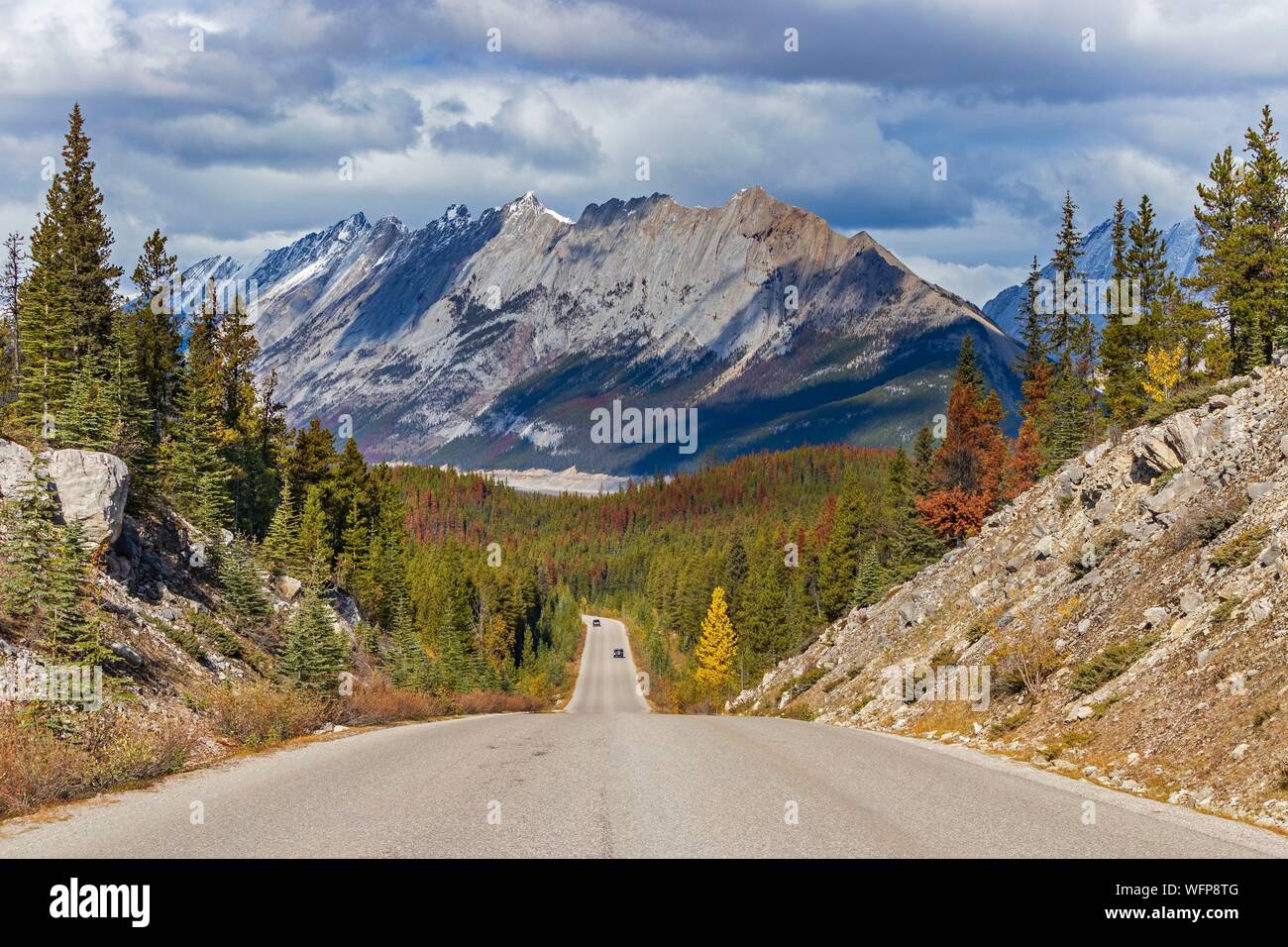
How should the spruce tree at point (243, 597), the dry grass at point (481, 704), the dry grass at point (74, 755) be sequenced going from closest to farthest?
the dry grass at point (74, 755) → the spruce tree at point (243, 597) → the dry grass at point (481, 704)

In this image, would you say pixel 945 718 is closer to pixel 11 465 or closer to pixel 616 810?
pixel 616 810

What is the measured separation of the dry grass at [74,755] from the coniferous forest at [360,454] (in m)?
3.44

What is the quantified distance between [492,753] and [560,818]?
18.1ft

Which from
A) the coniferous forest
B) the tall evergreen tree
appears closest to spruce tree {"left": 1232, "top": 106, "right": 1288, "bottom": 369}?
the coniferous forest

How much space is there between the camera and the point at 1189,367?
49812 millimetres

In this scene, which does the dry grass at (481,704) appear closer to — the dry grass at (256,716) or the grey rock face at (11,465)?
the dry grass at (256,716)

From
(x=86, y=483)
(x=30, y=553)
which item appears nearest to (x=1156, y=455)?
(x=30, y=553)

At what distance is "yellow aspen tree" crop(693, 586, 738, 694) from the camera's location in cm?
8906

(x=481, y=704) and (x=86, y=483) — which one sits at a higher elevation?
(x=86, y=483)

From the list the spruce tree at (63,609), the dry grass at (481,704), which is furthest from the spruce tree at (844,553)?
the spruce tree at (63,609)

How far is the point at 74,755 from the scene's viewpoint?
11586mm

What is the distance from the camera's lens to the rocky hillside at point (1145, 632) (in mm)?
14008

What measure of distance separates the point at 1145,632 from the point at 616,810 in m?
14.2
